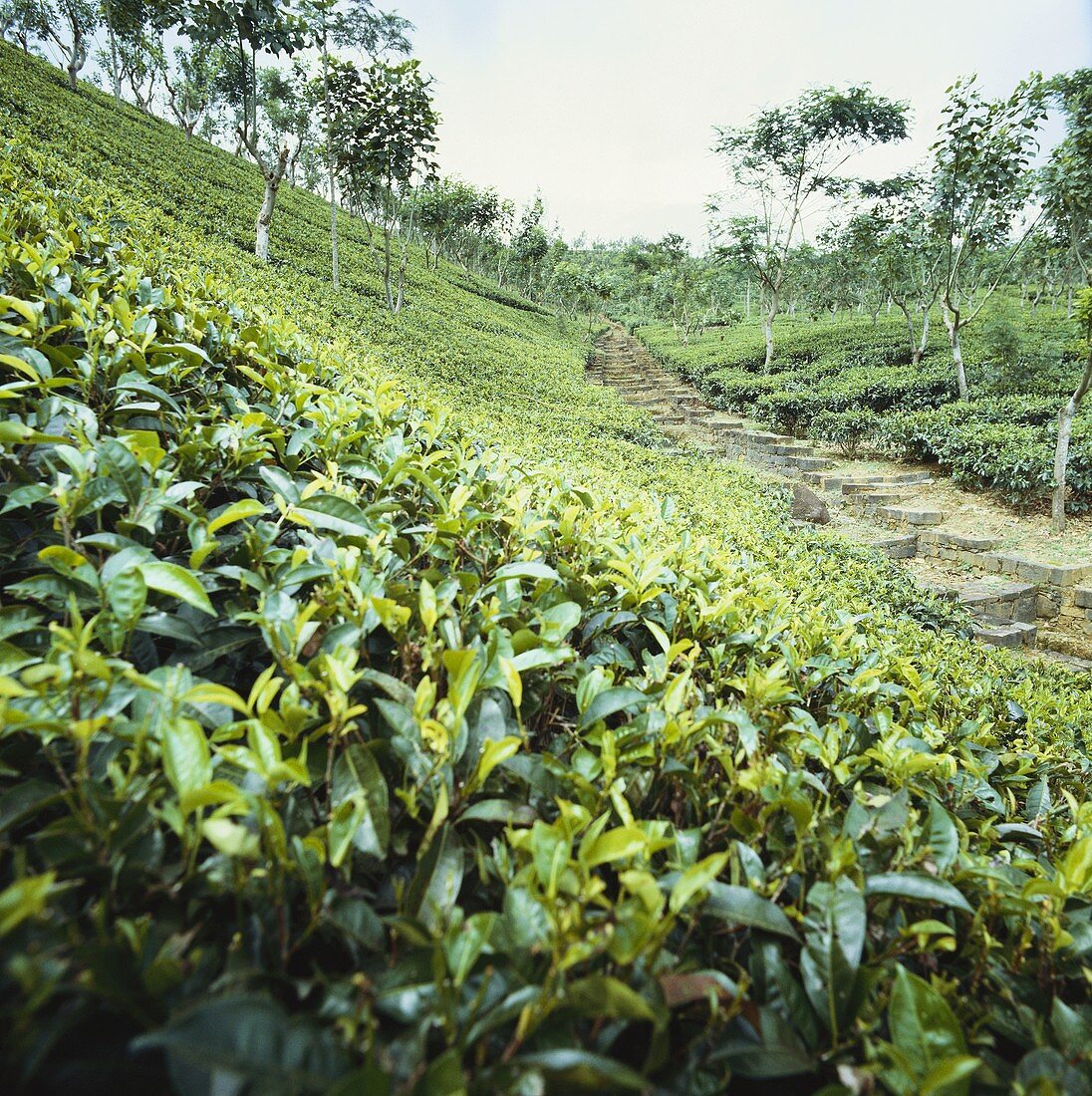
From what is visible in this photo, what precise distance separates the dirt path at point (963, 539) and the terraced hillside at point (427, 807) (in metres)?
5.39

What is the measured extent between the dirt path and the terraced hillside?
17.7 ft

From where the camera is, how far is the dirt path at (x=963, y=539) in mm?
6145

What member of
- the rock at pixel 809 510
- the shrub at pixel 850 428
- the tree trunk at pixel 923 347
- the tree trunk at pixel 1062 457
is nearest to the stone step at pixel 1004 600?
the tree trunk at pixel 1062 457

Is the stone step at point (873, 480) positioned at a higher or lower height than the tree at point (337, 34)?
lower

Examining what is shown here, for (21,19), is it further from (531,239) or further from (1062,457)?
(1062,457)

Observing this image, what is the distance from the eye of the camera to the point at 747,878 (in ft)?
2.92

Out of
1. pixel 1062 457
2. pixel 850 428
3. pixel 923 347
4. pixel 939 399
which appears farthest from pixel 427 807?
pixel 923 347

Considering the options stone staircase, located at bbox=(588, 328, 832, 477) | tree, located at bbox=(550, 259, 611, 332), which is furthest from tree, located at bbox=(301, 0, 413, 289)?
tree, located at bbox=(550, 259, 611, 332)

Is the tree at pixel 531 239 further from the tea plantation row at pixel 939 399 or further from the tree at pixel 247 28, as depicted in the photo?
the tree at pixel 247 28

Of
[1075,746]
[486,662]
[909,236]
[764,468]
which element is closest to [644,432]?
[764,468]

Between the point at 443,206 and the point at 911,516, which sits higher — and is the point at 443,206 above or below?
above

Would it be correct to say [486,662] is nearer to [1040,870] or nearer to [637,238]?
[1040,870]

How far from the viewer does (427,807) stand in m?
0.89

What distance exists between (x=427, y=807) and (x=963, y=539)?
8.24m
